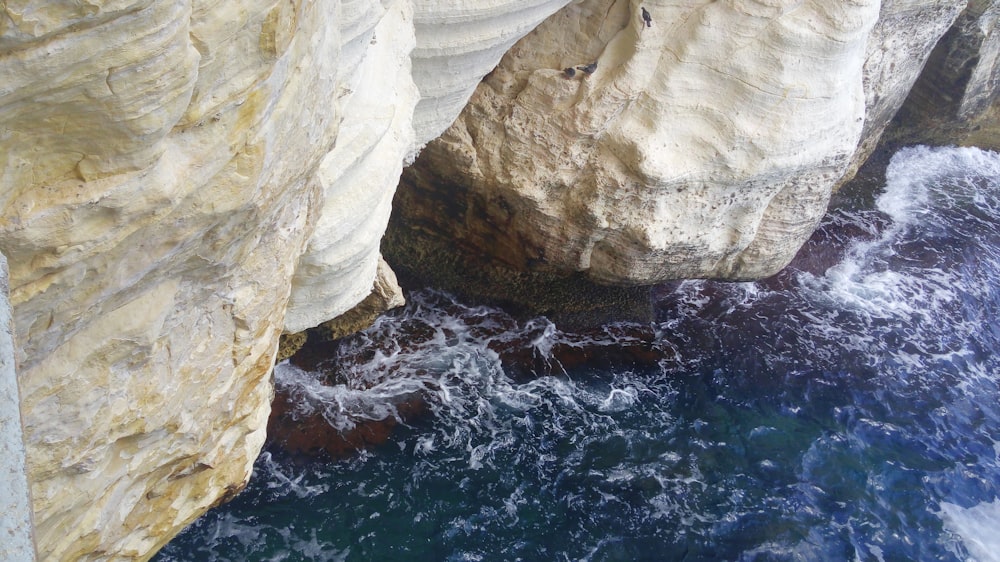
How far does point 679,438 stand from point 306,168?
470 centimetres

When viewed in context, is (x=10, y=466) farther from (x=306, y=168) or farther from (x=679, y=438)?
(x=679, y=438)

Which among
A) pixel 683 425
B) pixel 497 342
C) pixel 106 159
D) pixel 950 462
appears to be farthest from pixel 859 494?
pixel 106 159

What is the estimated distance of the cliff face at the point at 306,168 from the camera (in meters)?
2.50

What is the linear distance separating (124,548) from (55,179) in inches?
90.5

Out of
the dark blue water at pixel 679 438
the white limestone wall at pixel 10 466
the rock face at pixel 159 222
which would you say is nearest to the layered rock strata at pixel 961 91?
the dark blue water at pixel 679 438

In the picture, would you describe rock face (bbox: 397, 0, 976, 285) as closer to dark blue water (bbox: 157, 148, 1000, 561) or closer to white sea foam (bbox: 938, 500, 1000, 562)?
dark blue water (bbox: 157, 148, 1000, 561)

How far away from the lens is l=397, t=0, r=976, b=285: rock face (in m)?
6.35

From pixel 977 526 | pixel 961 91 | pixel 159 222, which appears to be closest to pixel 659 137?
pixel 977 526

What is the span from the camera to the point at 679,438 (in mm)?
7047

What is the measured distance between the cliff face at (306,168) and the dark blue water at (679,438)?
40.1 inches

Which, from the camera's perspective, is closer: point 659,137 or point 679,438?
point 659,137

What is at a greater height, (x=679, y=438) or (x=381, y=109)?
(x=381, y=109)

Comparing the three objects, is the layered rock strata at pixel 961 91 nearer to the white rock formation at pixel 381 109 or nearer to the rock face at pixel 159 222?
the white rock formation at pixel 381 109

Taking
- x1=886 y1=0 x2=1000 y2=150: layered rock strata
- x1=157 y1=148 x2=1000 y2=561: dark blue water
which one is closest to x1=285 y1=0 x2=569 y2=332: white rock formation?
x1=157 y1=148 x2=1000 y2=561: dark blue water
